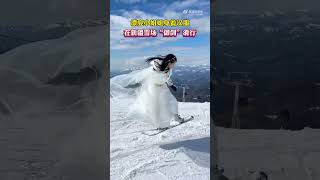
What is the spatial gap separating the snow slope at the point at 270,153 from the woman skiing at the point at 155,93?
32 centimetres

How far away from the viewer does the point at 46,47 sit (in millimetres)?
2529

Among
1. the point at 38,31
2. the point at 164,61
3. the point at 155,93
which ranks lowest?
the point at 155,93

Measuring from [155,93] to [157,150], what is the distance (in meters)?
0.34

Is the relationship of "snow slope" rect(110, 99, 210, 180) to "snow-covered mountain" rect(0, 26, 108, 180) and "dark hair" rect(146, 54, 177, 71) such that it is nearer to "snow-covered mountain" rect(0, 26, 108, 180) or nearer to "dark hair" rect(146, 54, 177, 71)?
"snow-covered mountain" rect(0, 26, 108, 180)

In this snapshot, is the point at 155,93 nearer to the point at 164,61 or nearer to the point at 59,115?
the point at 164,61

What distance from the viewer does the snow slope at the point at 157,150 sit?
2.52 m

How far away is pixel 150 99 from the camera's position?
2545mm

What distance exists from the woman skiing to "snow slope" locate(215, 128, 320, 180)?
1.06 feet

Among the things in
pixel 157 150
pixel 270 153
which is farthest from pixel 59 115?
pixel 270 153

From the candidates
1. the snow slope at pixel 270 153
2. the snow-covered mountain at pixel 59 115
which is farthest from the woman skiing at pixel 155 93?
the snow slope at pixel 270 153

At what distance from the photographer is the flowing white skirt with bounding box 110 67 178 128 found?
254 centimetres

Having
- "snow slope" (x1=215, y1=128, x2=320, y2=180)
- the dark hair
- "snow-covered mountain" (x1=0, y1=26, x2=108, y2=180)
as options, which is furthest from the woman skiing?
"snow slope" (x1=215, y1=128, x2=320, y2=180)

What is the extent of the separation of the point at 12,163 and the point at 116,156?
0.62 meters

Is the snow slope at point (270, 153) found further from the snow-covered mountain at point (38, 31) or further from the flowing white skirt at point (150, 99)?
the snow-covered mountain at point (38, 31)
